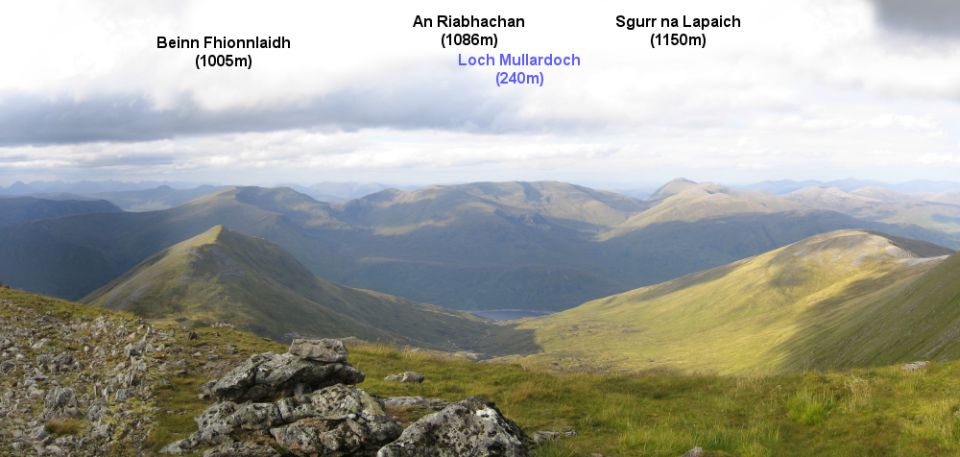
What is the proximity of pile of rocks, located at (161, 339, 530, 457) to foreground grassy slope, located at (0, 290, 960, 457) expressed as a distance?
5.56 ft

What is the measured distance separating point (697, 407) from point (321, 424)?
13952mm

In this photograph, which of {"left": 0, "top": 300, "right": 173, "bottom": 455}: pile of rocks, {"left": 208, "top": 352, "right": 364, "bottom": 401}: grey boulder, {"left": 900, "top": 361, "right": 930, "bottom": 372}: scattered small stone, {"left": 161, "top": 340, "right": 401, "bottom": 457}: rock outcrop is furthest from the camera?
{"left": 900, "top": 361, "right": 930, "bottom": 372}: scattered small stone

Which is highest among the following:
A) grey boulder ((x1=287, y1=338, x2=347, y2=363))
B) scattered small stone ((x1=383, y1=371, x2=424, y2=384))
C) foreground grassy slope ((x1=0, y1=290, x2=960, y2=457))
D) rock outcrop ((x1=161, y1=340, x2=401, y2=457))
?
grey boulder ((x1=287, y1=338, x2=347, y2=363))

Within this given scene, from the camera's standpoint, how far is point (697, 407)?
20.7m

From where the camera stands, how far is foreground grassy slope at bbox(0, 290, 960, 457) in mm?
15531

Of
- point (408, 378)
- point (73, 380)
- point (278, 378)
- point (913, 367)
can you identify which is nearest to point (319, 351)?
point (278, 378)

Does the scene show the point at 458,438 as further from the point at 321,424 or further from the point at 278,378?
the point at 278,378

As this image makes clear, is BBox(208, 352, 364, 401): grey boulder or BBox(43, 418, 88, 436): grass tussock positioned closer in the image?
BBox(43, 418, 88, 436): grass tussock

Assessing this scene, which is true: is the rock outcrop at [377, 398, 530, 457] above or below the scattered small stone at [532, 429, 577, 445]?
above

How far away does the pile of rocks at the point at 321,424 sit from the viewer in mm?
13851

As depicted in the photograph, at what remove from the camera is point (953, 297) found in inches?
3920

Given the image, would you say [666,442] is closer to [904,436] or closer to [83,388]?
[904,436]

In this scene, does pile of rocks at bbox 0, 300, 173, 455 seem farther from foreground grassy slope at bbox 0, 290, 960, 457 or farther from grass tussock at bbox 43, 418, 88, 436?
foreground grassy slope at bbox 0, 290, 960, 457

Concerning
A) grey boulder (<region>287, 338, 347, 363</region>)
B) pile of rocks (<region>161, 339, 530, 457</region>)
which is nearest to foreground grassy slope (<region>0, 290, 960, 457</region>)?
pile of rocks (<region>161, 339, 530, 457</region>)
